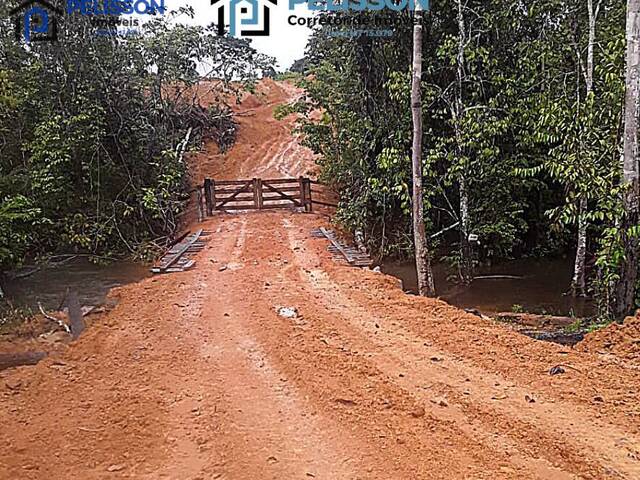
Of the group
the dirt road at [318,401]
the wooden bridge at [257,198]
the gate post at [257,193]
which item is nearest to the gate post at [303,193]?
the wooden bridge at [257,198]

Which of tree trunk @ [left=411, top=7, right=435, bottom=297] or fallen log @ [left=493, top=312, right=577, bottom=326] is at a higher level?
tree trunk @ [left=411, top=7, right=435, bottom=297]

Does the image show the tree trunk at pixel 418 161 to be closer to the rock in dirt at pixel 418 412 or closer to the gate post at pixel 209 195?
the rock in dirt at pixel 418 412

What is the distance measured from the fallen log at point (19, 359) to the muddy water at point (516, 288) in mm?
7347

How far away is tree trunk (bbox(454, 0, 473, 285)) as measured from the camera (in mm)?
11438

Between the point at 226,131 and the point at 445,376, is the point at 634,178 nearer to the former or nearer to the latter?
the point at 445,376

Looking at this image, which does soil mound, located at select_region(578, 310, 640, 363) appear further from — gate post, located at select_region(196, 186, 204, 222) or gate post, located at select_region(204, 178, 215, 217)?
gate post, located at select_region(204, 178, 215, 217)

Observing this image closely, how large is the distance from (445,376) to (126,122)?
1225cm

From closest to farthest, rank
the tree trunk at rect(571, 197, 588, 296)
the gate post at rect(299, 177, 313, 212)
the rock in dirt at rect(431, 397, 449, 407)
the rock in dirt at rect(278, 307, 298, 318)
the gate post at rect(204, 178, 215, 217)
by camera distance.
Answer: the rock in dirt at rect(431, 397, 449, 407)
the rock in dirt at rect(278, 307, 298, 318)
the tree trunk at rect(571, 197, 588, 296)
the gate post at rect(204, 178, 215, 217)
the gate post at rect(299, 177, 313, 212)

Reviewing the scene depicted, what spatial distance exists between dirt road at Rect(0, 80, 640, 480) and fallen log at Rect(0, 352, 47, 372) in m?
0.36

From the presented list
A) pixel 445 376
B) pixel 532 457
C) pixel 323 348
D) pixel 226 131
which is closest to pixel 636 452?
pixel 532 457

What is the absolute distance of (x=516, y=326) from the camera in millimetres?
8953

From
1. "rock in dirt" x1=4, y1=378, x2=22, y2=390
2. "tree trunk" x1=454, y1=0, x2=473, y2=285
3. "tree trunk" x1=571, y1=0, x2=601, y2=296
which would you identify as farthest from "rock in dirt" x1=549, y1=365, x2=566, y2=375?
"tree trunk" x1=454, y1=0, x2=473, y2=285

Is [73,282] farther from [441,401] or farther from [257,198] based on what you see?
[441,401]

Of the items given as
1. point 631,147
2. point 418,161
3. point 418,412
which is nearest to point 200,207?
point 418,161
